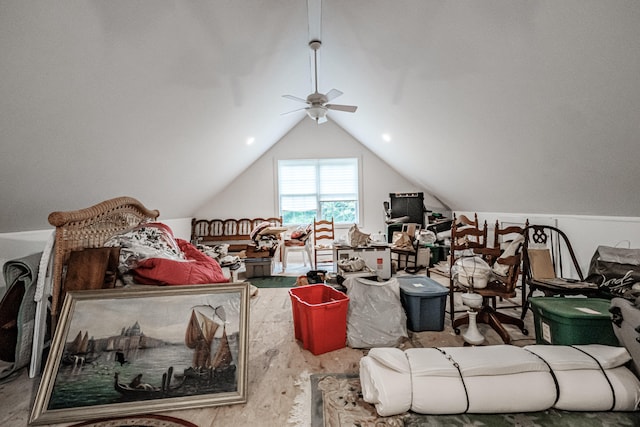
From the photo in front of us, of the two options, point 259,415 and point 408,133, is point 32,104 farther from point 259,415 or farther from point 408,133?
point 408,133

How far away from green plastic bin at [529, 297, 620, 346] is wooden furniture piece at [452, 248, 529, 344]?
24 centimetres

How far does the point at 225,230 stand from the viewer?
5.69 metres

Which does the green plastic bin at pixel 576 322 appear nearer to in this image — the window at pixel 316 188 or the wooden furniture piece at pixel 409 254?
the wooden furniture piece at pixel 409 254

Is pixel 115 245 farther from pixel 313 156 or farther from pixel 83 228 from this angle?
pixel 313 156

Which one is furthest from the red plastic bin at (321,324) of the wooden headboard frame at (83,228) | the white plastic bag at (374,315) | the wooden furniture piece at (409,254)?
the wooden furniture piece at (409,254)

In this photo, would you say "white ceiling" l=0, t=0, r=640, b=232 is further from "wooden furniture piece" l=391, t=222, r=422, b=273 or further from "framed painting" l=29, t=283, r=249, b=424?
"wooden furniture piece" l=391, t=222, r=422, b=273

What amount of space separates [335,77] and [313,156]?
2265 mm

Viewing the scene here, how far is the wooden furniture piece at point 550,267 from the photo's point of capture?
2.08 meters

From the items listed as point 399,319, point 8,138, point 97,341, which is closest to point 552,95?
point 399,319

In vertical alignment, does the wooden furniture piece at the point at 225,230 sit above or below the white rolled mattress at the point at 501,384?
above

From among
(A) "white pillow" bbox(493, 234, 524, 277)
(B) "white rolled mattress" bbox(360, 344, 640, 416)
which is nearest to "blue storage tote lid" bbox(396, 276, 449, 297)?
(A) "white pillow" bbox(493, 234, 524, 277)

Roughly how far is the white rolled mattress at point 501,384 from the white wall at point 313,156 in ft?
14.9

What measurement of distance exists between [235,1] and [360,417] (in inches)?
110

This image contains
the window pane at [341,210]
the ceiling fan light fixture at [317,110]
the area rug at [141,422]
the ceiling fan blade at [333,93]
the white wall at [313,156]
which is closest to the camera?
the area rug at [141,422]
